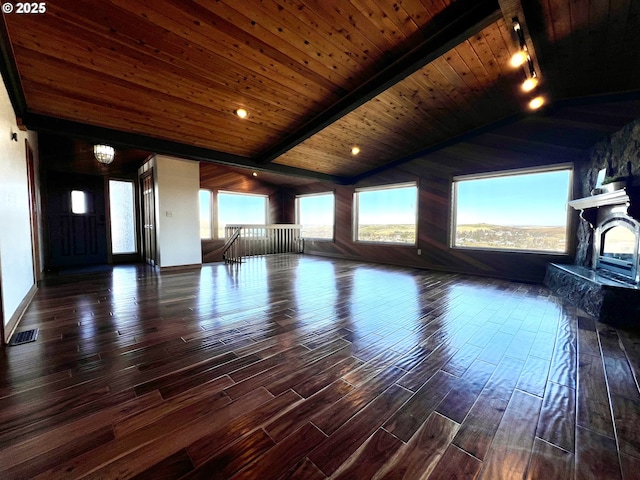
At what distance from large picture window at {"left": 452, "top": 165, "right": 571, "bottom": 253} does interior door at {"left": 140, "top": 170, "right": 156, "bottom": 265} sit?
23.0 feet

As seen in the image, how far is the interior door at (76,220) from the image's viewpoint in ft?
19.9

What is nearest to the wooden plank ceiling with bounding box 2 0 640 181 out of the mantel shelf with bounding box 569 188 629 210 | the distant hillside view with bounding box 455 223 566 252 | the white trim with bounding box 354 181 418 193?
the mantel shelf with bounding box 569 188 629 210

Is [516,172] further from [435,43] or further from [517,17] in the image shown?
[435,43]

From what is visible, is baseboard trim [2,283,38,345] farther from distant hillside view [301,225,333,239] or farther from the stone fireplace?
distant hillside view [301,225,333,239]

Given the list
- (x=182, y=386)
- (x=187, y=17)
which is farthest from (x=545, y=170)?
(x=182, y=386)

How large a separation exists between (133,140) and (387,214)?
5819 mm

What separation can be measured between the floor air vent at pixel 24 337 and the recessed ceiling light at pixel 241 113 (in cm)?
357

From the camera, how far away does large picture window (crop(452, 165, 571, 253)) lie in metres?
4.76

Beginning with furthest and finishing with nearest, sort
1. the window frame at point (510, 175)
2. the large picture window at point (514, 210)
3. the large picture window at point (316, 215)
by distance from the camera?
1. the large picture window at point (316, 215)
2. the large picture window at point (514, 210)
3. the window frame at point (510, 175)

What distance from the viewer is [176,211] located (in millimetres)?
5891

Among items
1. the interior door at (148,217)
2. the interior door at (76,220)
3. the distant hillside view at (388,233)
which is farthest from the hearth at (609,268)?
the interior door at (76,220)

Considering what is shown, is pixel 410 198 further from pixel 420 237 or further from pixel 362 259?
pixel 362 259

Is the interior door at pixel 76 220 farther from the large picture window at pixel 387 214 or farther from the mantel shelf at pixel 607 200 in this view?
the mantel shelf at pixel 607 200

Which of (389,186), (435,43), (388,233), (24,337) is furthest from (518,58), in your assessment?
(24,337)
